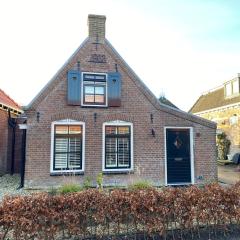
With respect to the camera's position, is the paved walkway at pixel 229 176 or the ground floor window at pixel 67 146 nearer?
the ground floor window at pixel 67 146

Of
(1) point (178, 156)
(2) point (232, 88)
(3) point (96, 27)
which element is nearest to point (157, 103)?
(1) point (178, 156)

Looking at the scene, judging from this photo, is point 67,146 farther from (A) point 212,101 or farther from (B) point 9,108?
(A) point 212,101

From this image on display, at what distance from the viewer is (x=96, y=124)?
12797mm

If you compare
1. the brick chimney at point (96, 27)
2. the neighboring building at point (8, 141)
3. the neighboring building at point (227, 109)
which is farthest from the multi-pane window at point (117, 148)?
the neighboring building at point (227, 109)

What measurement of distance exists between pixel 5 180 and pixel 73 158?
441 cm

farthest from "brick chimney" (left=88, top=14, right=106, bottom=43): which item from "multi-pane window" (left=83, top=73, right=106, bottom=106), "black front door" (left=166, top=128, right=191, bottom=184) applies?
"black front door" (left=166, top=128, right=191, bottom=184)

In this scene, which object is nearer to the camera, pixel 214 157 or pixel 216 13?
Answer: pixel 216 13

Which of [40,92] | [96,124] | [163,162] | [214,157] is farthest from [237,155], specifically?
[40,92]

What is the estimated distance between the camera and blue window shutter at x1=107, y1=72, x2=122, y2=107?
42.9 ft

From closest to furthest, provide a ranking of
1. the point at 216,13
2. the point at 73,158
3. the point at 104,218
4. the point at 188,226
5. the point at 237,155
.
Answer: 1. the point at 104,218
2. the point at 188,226
3. the point at 216,13
4. the point at 73,158
5. the point at 237,155

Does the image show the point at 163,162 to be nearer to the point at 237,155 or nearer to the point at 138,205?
the point at 138,205

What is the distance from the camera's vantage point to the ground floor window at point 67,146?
40.3 ft

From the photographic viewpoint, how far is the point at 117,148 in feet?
42.2

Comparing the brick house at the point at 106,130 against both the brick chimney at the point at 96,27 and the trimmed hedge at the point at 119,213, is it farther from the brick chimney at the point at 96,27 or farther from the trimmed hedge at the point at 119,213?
the trimmed hedge at the point at 119,213
